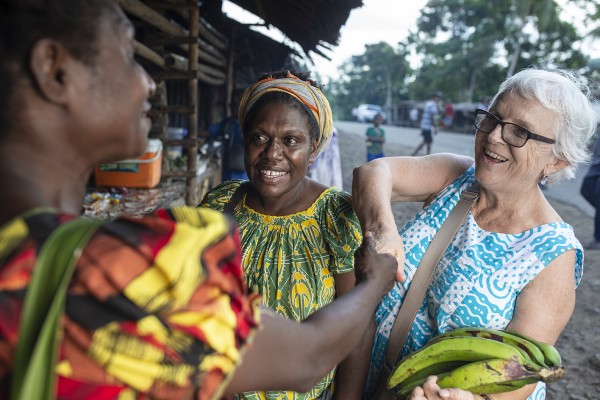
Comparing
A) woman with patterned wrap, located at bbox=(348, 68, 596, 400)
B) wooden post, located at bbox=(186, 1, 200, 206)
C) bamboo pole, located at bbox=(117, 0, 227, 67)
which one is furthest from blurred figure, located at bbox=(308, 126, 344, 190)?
woman with patterned wrap, located at bbox=(348, 68, 596, 400)

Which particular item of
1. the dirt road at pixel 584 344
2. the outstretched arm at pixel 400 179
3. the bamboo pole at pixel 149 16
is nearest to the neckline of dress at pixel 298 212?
the outstretched arm at pixel 400 179

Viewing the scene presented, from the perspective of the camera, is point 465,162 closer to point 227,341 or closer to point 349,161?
point 227,341

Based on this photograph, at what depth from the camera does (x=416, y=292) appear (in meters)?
1.88

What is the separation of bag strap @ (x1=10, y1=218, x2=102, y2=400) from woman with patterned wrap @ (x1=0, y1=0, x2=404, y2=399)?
15 millimetres

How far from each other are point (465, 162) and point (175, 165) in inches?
202

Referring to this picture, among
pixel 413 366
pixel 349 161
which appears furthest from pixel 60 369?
pixel 349 161

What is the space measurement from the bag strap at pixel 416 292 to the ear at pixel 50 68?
Result: 1.43 metres

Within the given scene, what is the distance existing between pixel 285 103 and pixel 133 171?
3589mm

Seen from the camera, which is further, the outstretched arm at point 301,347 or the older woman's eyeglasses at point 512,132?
the older woman's eyeglasses at point 512,132

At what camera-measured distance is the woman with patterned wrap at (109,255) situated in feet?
2.55

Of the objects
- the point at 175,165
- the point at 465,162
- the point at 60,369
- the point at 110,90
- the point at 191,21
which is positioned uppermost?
the point at 191,21

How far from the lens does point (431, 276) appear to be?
1.88 metres

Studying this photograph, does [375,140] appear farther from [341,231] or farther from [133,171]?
[341,231]

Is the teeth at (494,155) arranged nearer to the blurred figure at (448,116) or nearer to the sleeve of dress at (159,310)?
the sleeve of dress at (159,310)
